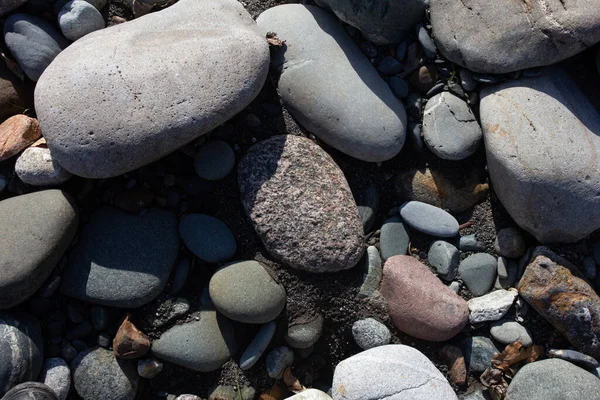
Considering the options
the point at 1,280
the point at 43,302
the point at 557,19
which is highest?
the point at 557,19

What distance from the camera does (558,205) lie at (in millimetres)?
2811

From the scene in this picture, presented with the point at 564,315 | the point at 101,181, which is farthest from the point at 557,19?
the point at 101,181

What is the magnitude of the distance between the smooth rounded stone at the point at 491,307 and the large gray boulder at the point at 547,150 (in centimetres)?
40

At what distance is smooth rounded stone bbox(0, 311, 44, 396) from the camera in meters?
2.71

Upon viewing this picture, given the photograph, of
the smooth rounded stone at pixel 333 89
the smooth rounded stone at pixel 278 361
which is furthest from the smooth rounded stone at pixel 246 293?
the smooth rounded stone at pixel 333 89

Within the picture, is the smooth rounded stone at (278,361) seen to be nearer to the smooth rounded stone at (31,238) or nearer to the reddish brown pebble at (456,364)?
the reddish brown pebble at (456,364)

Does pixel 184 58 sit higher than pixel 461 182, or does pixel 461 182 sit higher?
pixel 184 58

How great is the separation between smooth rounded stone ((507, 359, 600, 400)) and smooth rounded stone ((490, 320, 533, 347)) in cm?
13

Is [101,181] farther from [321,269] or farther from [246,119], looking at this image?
[321,269]

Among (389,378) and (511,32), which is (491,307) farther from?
(511,32)

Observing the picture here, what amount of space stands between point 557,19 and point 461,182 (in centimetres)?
94

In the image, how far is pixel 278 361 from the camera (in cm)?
292

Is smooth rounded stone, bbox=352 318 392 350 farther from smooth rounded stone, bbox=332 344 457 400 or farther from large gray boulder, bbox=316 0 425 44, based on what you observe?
large gray boulder, bbox=316 0 425 44

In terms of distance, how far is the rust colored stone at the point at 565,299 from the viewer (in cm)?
286
